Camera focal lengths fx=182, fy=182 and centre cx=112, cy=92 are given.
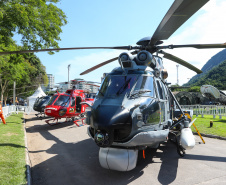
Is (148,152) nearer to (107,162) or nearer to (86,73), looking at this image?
(107,162)

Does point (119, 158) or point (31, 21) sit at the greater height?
point (31, 21)

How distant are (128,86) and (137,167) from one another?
2224 mm

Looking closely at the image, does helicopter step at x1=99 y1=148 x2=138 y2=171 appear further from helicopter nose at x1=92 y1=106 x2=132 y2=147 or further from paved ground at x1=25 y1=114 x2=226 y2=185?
paved ground at x1=25 y1=114 x2=226 y2=185

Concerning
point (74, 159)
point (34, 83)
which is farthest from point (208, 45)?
point (34, 83)

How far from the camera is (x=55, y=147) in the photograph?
7312 millimetres

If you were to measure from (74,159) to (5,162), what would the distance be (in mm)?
1919

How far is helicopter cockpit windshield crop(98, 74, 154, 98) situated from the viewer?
4.51 metres

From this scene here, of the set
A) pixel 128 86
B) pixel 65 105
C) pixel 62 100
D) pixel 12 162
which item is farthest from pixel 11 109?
pixel 128 86

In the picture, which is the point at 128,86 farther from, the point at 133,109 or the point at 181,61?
the point at 181,61

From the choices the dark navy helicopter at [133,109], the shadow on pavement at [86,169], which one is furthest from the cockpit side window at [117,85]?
the shadow on pavement at [86,169]

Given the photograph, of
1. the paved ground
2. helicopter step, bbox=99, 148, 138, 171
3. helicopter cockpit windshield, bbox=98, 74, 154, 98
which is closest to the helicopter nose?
helicopter step, bbox=99, 148, 138, 171

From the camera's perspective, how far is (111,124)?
365cm

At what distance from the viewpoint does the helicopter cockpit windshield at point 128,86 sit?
178 inches

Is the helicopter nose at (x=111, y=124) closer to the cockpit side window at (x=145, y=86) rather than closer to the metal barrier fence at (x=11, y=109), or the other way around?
the cockpit side window at (x=145, y=86)
